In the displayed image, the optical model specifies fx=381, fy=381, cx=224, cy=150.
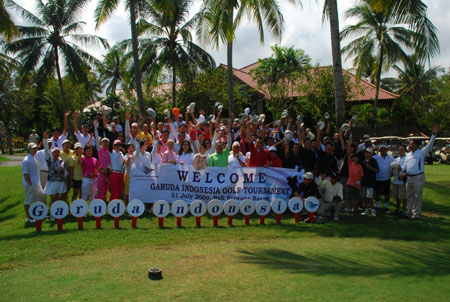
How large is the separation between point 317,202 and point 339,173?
1756mm

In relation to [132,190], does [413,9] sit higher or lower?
higher

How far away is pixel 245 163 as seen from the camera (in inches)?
412

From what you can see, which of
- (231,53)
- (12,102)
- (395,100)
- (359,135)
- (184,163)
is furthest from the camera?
(12,102)

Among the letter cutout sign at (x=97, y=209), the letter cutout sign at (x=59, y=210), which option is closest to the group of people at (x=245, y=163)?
the letter cutout sign at (x=59, y=210)

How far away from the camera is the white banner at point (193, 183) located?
9.90 metres

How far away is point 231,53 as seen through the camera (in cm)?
1792

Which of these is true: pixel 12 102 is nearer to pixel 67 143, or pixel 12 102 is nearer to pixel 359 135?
pixel 67 143

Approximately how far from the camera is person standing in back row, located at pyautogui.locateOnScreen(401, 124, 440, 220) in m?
10.1

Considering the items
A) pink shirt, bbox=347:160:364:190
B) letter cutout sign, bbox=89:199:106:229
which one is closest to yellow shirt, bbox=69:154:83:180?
letter cutout sign, bbox=89:199:106:229

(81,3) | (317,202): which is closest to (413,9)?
(317,202)

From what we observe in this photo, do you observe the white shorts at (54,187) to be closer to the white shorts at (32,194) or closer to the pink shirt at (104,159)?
the white shorts at (32,194)

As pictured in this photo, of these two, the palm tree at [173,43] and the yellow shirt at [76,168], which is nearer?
the yellow shirt at [76,168]

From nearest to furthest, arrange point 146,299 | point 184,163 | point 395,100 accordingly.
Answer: point 146,299 < point 184,163 < point 395,100

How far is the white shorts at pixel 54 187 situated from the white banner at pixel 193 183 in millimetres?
1707
